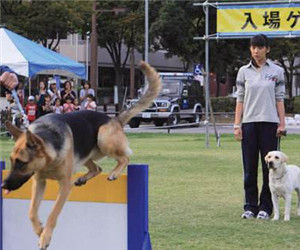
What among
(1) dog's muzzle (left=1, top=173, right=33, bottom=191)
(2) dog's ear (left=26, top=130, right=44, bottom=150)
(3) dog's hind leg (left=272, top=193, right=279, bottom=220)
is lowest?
(3) dog's hind leg (left=272, top=193, right=279, bottom=220)

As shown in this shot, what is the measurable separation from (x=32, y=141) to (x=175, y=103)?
90.3 feet

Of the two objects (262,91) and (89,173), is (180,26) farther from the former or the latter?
(89,173)

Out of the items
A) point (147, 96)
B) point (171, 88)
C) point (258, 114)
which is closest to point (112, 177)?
point (147, 96)

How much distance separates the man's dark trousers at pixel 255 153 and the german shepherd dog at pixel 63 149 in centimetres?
358

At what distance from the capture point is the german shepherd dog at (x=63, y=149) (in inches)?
136

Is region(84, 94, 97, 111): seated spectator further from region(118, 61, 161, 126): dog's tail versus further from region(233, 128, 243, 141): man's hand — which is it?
region(118, 61, 161, 126): dog's tail

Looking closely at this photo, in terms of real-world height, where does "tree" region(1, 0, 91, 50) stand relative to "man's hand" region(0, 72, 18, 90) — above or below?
above

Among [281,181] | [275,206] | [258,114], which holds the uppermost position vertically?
[258,114]

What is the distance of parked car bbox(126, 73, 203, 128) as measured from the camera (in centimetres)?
2927

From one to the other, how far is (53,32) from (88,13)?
2.60 meters

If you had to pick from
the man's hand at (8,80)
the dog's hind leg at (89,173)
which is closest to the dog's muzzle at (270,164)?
the dog's hind leg at (89,173)

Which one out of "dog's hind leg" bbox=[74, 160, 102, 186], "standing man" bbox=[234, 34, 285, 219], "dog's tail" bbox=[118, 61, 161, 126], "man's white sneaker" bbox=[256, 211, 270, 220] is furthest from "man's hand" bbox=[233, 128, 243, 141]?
"dog's hind leg" bbox=[74, 160, 102, 186]

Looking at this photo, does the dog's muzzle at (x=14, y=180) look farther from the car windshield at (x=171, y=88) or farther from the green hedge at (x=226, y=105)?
the green hedge at (x=226, y=105)

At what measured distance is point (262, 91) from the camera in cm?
791
